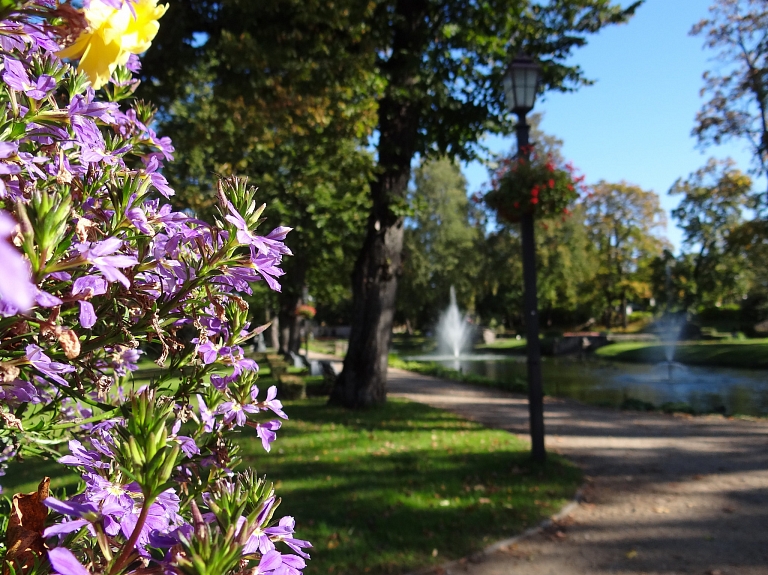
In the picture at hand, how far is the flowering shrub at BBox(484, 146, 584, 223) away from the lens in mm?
6695

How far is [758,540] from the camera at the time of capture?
4.78 metres

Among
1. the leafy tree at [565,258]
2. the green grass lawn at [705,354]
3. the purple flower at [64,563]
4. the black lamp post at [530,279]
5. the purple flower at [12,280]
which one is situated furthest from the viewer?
the leafy tree at [565,258]

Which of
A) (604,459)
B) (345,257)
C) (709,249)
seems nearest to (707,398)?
(604,459)

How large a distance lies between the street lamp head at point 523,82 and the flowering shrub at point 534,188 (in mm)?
579

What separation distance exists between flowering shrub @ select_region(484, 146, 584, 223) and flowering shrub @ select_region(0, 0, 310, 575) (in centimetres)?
577

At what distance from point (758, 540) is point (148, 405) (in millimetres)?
5588

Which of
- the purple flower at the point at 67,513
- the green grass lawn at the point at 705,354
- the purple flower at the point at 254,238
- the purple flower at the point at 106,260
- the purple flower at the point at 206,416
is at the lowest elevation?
the green grass lawn at the point at 705,354

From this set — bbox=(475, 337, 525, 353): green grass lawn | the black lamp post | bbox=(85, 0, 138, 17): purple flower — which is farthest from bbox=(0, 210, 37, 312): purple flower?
bbox=(475, 337, 525, 353): green grass lawn

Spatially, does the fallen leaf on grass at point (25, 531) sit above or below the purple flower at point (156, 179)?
below

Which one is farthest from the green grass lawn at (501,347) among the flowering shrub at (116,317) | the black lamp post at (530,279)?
the flowering shrub at (116,317)

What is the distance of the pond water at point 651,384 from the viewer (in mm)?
13383

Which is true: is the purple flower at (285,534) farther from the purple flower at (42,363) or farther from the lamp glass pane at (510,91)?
the lamp glass pane at (510,91)

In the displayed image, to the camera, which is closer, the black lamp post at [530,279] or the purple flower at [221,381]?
the purple flower at [221,381]

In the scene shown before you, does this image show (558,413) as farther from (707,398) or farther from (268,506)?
(268,506)
